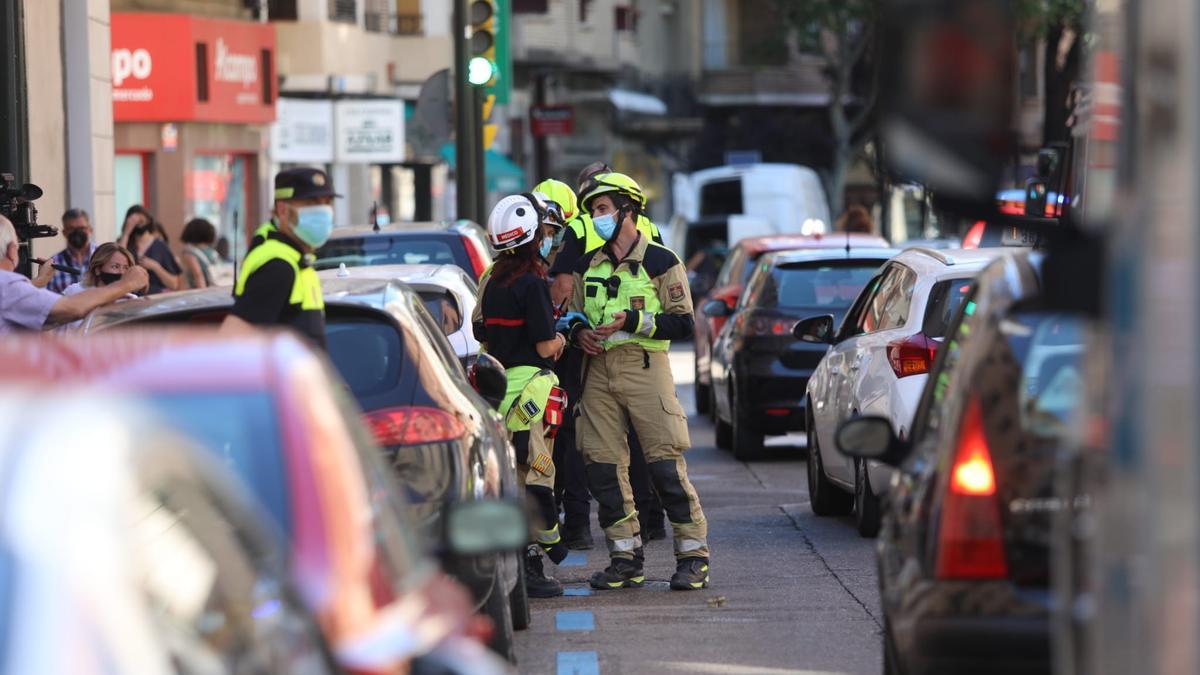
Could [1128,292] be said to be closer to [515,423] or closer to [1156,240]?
[1156,240]

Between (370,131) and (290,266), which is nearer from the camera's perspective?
(290,266)

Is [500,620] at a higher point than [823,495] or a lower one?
higher

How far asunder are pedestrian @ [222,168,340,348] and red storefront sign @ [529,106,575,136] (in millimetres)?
20349

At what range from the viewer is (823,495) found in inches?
538

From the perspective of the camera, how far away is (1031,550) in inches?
240

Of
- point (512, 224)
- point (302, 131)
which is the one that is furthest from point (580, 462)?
point (302, 131)

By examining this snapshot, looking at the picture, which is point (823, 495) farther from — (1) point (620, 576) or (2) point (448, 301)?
(1) point (620, 576)

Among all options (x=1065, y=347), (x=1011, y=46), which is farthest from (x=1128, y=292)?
(x=1065, y=347)

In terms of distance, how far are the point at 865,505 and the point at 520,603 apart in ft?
10.2

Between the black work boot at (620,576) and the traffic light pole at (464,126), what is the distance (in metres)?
13.6

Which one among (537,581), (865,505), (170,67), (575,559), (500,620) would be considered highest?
(170,67)

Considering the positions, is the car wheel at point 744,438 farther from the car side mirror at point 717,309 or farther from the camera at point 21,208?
the camera at point 21,208

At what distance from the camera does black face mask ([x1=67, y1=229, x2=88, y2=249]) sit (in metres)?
16.4

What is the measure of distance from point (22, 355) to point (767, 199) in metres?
41.4
